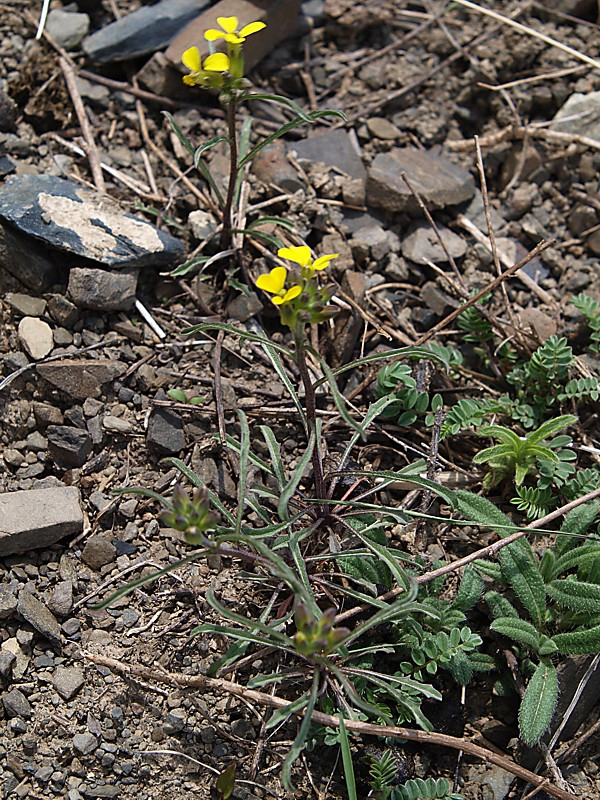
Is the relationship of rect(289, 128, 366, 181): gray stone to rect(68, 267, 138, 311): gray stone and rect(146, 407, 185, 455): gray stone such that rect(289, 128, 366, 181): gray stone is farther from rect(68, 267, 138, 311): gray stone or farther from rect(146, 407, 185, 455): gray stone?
rect(146, 407, 185, 455): gray stone

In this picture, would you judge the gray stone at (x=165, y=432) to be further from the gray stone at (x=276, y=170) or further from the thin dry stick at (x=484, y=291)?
the gray stone at (x=276, y=170)

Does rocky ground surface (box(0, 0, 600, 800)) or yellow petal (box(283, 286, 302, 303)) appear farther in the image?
rocky ground surface (box(0, 0, 600, 800))

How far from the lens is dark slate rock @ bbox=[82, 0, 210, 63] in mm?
3379

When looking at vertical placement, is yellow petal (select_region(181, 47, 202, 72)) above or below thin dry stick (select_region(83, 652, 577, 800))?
above

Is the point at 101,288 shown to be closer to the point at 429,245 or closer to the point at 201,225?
the point at 201,225

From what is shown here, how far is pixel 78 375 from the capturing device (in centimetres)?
267

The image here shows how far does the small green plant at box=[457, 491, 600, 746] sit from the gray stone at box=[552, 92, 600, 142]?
Answer: 182 centimetres

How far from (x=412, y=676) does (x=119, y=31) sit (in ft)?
9.44

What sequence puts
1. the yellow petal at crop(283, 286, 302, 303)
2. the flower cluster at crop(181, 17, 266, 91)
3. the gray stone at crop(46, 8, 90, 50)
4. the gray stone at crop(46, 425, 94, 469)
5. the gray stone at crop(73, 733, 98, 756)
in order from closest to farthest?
the yellow petal at crop(283, 286, 302, 303), the gray stone at crop(73, 733, 98, 756), the flower cluster at crop(181, 17, 266, 91), the gray stone at crop(46, 425, 94, 469), the gray stone at crop(46, 8, 90, 50)

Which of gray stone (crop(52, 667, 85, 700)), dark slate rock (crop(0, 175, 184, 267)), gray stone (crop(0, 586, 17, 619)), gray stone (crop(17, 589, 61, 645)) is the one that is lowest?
gray stone (crop(52, 667, 85, 700))

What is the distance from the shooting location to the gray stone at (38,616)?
91.0 inches

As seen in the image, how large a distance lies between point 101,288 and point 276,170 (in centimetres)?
94

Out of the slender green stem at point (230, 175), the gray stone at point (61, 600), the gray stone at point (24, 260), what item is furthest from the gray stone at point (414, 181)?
the gray stone at point (61, 600)

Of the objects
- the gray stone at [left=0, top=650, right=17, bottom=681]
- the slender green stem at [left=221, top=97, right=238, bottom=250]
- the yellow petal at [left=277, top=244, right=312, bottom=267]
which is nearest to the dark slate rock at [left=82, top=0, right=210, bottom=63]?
the slender green stem at [left=221, top=97, right=238, bottom=250]
